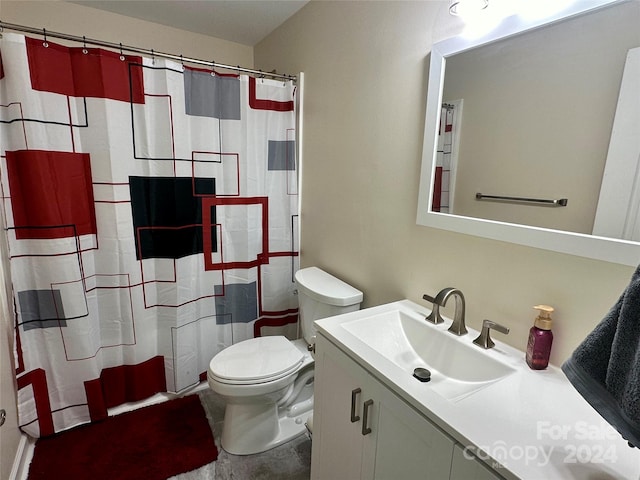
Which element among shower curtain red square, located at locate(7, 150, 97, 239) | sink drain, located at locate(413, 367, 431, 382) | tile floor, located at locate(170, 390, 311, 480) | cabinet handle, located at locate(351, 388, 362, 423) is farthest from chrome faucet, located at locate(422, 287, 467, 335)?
shower curtain red square, located at locate(7, 150, 97, 239)

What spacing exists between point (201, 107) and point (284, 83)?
0.52m

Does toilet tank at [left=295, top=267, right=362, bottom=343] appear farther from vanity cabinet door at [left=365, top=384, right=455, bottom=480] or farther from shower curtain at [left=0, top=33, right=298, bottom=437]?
vanity cabinet door at [left=365, top=384, right=455, bottom=480]

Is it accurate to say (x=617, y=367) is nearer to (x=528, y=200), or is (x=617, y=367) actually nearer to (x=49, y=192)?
(x=528, y=200)

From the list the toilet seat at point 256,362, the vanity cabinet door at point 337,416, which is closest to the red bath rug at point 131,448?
Result: the toilet seat at point 256,362

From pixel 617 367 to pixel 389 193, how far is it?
0.99 metres

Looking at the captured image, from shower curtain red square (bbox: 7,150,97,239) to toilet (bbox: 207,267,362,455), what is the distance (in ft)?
3.12

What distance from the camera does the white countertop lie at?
2.06 ft

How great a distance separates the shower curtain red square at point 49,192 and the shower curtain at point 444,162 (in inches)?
62.2

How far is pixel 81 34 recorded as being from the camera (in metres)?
1.96

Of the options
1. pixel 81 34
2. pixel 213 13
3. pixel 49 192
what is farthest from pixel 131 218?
pixel 213 13

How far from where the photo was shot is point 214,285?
2037 millimetres

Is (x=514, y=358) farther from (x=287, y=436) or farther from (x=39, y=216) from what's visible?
(x=39, y=216)

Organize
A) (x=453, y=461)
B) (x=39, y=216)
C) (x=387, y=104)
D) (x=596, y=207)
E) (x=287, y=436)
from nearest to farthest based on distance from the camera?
(x=453, y=461)
(x=596, y=207)
(x=387, y=104)
(x=39, y=216)
(x=287, y=436)

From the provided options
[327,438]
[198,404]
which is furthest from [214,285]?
[327,438]
